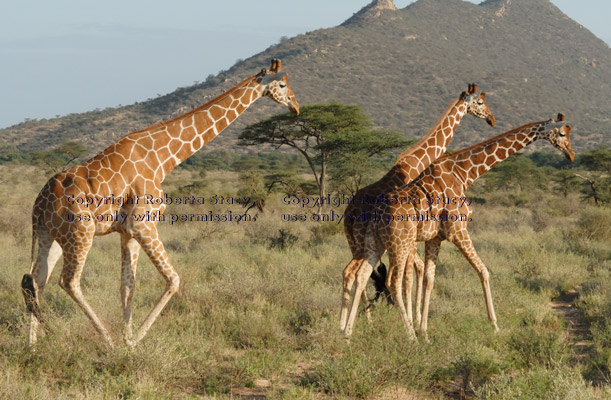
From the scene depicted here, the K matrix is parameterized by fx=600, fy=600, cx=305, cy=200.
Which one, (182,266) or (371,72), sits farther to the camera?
(371,72)

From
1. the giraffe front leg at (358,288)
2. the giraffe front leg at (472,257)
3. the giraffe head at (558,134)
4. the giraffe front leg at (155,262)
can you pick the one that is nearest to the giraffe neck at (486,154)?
the giraffe head at (558,134)

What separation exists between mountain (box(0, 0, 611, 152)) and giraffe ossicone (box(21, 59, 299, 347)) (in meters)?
47.7

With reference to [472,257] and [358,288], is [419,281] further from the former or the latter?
[358,288]

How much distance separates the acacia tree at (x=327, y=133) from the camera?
20.1 meters

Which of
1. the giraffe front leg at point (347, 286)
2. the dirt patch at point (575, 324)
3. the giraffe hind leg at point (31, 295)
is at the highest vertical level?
the giraffe hind leg at point (31, 295)

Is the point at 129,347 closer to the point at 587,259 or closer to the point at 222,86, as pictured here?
the point at 587,259

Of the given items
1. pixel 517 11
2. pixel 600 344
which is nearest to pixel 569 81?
pixel 517 11

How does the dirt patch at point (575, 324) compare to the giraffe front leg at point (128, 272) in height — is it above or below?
below

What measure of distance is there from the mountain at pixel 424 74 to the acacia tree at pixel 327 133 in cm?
3162

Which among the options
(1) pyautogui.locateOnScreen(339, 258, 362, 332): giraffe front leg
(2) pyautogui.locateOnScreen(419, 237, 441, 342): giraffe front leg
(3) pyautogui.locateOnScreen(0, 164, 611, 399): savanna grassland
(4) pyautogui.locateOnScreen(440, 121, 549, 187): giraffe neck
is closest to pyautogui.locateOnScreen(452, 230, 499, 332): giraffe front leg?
(3) pyautogui.locateOnScreen(0, 164, 611, 399): savanna grassland

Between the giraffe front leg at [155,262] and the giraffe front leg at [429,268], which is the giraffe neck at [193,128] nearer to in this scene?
the giraffe front leg at [155,262]

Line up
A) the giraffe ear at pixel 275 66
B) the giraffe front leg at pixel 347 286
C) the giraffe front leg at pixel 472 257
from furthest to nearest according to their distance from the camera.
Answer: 1. the giraffe front leg at pixel 472 257
2. the giraffe ear at pixel 275 66
3. the giraffe front leg at pixel 347 286

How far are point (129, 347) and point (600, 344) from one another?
4.76m

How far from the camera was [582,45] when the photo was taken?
94562 millimetres
